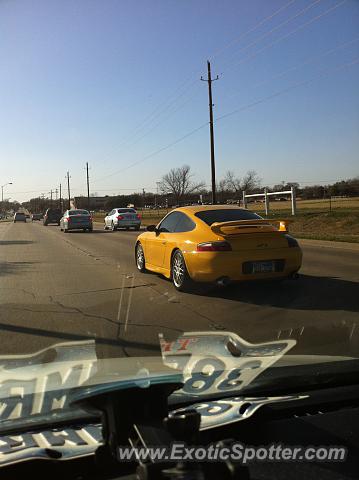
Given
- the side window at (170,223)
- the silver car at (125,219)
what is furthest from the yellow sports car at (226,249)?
the silver car at (125,219)

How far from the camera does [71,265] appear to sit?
532 inches

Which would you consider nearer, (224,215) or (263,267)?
(263,267)

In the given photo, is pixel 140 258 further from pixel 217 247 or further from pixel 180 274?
pixel 217 247

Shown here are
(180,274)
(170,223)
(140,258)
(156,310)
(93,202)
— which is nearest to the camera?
(156,310)

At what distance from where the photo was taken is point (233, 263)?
315 inches

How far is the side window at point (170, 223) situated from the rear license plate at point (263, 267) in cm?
200

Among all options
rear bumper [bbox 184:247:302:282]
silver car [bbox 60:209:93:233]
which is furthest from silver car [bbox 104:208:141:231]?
rear bumper [bbox 184:247:302:282]

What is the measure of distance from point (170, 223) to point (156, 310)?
286 cm

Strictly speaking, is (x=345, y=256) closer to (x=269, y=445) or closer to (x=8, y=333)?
(x=8, y=333)

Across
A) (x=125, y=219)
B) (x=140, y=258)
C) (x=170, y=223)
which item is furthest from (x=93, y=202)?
(x=170, y=223)

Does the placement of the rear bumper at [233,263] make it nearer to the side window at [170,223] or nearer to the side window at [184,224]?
the side window at [184,224]

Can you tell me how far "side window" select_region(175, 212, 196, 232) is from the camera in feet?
29.1

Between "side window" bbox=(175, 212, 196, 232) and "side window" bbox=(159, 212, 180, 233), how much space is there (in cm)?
14

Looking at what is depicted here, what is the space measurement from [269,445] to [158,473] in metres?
0.82
